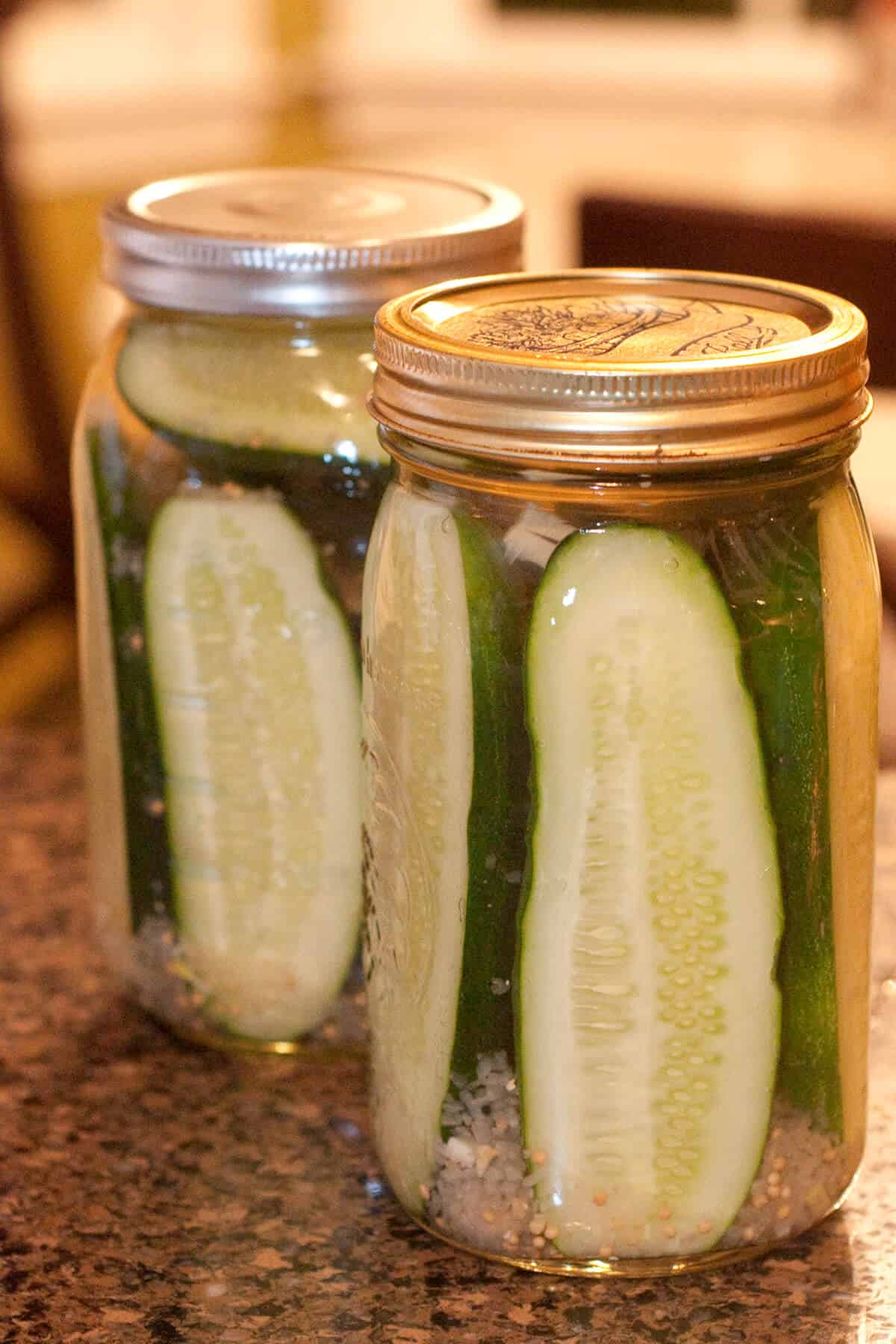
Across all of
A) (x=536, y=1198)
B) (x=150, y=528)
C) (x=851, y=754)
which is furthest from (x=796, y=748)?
(x=150, y=528)

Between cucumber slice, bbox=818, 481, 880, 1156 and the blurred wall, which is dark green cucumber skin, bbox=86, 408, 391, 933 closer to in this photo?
cucumber slice, bbox=818, 481, 880, 1156

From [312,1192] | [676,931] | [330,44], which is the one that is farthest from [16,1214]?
[330,44]

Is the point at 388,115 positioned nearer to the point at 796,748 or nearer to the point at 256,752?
the point at 256,752

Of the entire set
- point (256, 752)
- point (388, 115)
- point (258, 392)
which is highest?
point (258, 392)

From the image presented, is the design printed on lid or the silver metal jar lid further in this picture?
the silver metal jar lid

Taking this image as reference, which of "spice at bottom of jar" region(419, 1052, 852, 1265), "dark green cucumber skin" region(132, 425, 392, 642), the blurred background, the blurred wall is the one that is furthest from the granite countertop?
the blurred wall

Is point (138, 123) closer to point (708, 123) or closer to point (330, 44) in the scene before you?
point (330, 44)
